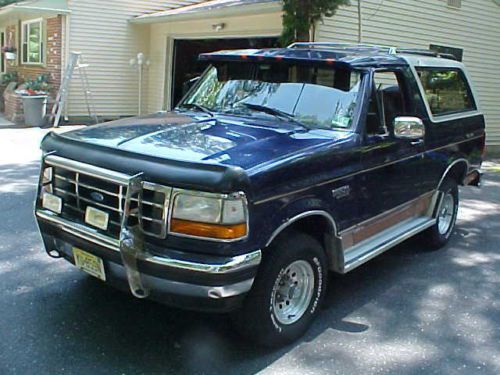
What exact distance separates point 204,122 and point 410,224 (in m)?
2.27

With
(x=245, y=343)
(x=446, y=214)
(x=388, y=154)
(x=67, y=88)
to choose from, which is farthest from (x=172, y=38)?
(x=245, y=343)

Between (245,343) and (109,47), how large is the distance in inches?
535

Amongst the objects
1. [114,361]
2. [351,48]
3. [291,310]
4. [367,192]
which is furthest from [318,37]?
[114,361]

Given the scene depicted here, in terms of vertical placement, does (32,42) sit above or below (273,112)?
above

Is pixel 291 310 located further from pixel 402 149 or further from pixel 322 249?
pixel 402 149

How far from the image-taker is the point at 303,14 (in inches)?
382

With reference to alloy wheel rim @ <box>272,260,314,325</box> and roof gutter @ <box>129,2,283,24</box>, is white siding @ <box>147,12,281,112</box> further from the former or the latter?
alloy wheel rim @ <box>272,260,314,325</box>

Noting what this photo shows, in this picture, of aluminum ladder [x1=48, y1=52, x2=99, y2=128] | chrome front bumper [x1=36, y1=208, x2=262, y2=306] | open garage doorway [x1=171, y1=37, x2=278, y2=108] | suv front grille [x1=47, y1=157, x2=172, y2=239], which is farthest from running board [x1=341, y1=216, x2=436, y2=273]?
aluminum ladder [x1=48, y1=52, x2=99, y2=128]

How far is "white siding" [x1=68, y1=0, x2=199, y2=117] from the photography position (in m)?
15.1

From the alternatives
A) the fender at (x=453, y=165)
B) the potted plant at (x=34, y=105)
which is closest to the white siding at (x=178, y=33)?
the potted plant at (x=34, y=105)

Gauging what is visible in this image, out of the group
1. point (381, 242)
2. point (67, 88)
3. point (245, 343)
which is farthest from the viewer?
point (67, 88)

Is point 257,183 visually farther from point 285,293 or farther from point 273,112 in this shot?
point 273,112

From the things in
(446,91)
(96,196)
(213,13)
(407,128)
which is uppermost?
(213,13)

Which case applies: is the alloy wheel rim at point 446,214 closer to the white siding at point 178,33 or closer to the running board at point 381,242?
the running board at point 381,242
